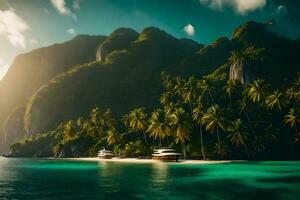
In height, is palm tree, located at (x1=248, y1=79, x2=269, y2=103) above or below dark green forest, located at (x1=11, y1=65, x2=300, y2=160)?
above

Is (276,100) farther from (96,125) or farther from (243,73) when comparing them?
(96,125)

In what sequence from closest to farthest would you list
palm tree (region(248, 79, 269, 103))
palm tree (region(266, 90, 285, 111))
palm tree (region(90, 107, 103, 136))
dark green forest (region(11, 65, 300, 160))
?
dark green forest (region(11, 65, 300, 160)) < palm tree (region(266, 90, 285, 111)) < palm tree (region(248, 79, 269, 103)) < palm tree (region(90, 107, 103, 136))

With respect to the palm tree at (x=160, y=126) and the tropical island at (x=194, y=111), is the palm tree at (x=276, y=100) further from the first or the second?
the palm tree at (x=160, y=126)

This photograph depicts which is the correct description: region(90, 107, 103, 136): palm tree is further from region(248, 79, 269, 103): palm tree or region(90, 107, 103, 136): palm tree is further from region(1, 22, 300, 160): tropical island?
region(248, 79, 269, 103): palm tree

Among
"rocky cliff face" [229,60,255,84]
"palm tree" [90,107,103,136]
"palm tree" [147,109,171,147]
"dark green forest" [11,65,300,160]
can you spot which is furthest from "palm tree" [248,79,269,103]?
"palm tree" [90,107,103,136]

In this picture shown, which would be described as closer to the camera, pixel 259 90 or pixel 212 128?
pixel 212 128

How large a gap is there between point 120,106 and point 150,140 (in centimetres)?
5796

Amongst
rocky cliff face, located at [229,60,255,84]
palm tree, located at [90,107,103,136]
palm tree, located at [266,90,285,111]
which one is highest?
rocky cliff face, located at [229,60,255,84]

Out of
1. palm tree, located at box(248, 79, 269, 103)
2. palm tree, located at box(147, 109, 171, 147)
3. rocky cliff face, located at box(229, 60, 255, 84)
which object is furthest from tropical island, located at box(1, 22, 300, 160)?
rocky cliff face, located at box(229, 60, 255, 84)

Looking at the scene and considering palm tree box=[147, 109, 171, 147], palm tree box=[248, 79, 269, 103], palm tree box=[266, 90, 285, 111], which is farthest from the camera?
palm tree box=[248, 79, 269, 103]

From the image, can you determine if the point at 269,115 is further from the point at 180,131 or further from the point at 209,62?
the point at 209,62

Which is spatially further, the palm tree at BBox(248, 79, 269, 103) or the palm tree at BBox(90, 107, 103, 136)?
the palm tree at BBox(90, 107, 103, 136)

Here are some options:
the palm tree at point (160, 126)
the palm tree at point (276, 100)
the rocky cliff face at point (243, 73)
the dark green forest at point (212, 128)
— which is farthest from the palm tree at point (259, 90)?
the rocky cliff face at point (243, 73)

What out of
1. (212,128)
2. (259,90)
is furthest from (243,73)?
(212,128)
